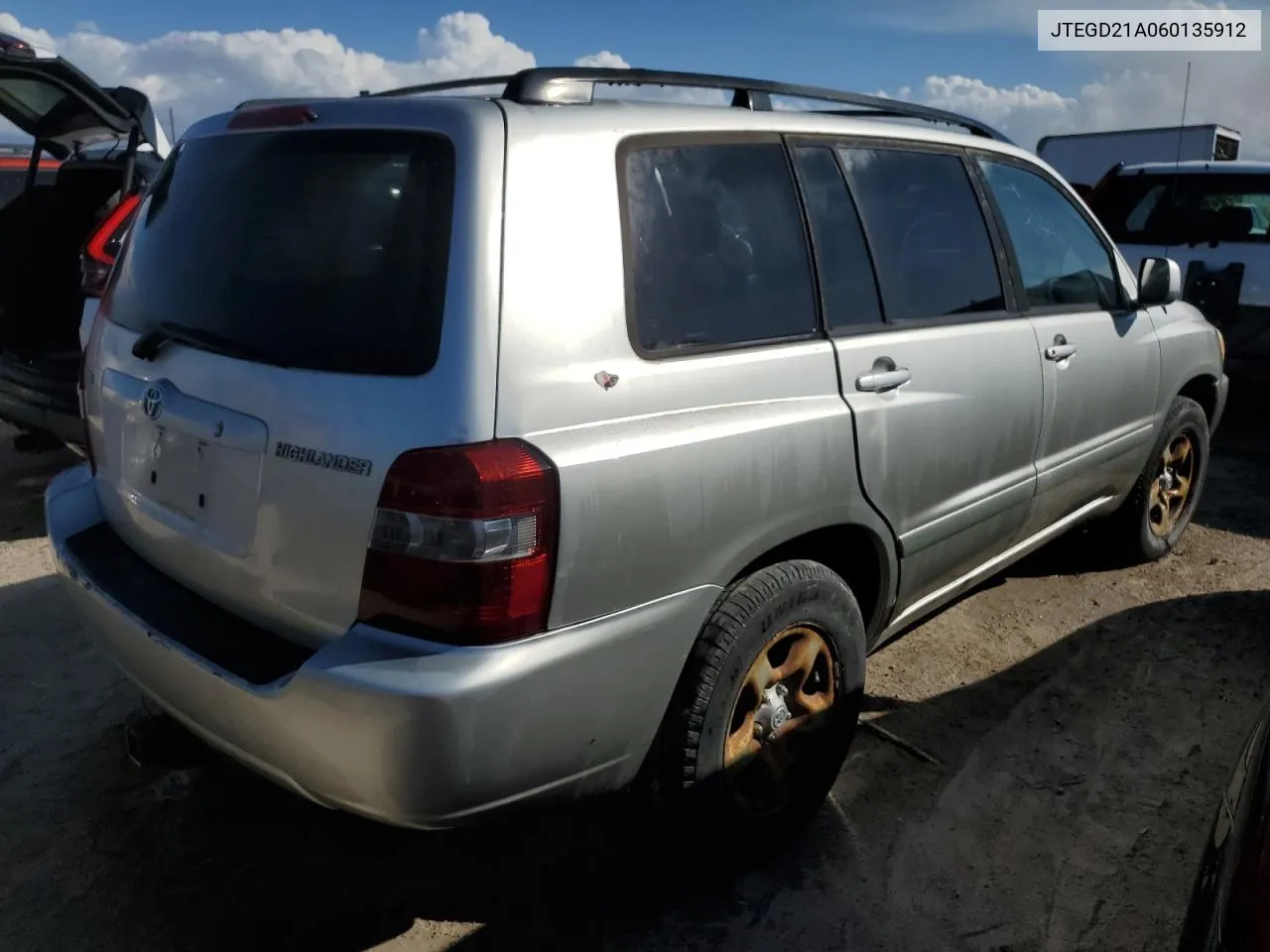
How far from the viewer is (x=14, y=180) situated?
611 cm

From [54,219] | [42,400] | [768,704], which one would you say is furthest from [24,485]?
[768,704]

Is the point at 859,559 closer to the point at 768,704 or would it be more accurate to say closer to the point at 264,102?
the point at 768,704

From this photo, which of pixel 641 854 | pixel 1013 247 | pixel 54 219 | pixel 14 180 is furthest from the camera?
pixel 14 180

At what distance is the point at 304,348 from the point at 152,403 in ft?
1.53

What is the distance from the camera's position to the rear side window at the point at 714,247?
2156 millimetres

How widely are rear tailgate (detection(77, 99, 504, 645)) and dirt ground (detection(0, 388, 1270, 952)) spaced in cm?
74

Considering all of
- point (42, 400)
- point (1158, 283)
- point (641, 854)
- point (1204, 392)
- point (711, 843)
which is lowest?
point (641, 854)

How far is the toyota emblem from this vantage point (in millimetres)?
2225

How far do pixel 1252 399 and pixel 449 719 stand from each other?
762 cm

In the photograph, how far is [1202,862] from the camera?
69.1 inches

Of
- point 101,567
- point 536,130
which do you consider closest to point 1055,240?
point 536,130

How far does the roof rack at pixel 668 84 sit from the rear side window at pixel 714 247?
0.18 meters

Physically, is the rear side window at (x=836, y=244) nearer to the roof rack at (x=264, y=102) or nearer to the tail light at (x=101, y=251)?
the roof rack at (x=264, y=102)

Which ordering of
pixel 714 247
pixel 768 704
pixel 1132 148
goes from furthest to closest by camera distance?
pixel 1132 148 → pixel 768 704 → pixel 714 247
